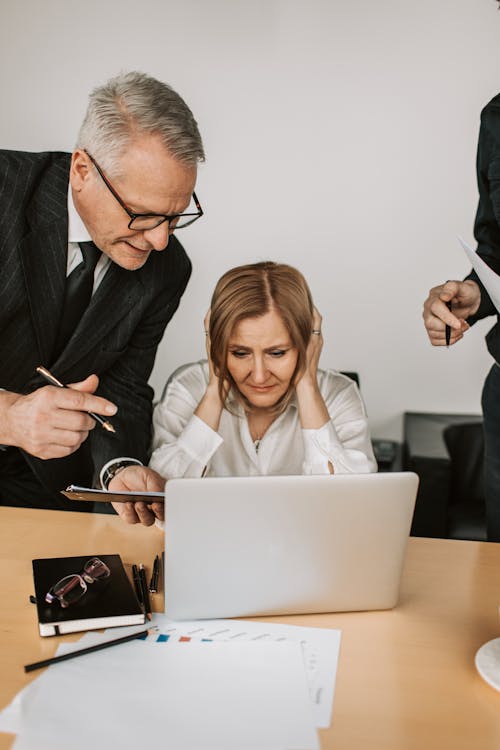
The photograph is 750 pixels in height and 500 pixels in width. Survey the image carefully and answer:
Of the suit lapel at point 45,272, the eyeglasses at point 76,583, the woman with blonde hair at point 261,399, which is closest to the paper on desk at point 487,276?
the eyeglasses at point 76,583

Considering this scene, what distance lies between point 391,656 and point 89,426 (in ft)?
2.22

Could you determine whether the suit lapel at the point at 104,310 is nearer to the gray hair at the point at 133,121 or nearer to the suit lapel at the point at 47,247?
the suit lapel at the point at 47,247

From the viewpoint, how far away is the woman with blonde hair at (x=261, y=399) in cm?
217

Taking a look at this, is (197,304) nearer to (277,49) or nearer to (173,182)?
(277,49)

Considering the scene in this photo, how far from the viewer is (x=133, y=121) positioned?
1.68 meters

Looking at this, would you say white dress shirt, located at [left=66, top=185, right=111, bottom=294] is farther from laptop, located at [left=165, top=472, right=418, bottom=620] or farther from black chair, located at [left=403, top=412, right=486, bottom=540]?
black chair, located at [left=403, top=412, right=486, bottom=540]

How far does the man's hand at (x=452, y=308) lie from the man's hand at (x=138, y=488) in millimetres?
722

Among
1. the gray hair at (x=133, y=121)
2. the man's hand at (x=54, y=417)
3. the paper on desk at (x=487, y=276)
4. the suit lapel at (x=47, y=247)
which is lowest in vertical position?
the man's hand at (x=54, y=417)

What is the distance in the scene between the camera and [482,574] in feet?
4.82

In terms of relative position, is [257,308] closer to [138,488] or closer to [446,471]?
[138,488]

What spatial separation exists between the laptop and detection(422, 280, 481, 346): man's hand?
57 cm

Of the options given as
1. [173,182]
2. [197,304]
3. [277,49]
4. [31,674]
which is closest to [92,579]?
[31,674]

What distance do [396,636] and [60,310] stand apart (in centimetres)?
119

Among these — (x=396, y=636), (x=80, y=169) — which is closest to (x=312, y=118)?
(x=80, y=169)
